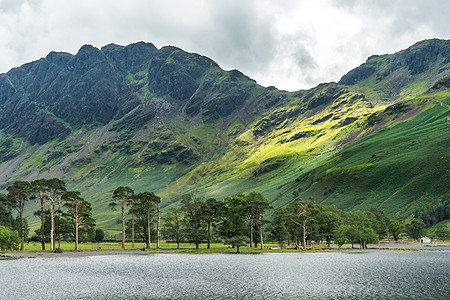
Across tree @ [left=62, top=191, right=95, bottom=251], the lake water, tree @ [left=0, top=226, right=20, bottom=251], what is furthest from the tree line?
the lake water

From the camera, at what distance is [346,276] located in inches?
2416

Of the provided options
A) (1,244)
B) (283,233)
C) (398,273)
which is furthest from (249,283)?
(283,233)

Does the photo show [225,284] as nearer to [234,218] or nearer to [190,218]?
[234,218]

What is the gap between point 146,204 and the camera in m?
135

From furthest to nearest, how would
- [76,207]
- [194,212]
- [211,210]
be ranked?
[194,212]
[211,210]
[76,207]

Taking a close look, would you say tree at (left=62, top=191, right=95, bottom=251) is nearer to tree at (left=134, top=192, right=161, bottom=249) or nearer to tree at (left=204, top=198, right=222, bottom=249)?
tree at (left=134, top=192, right=161, bottom=249)

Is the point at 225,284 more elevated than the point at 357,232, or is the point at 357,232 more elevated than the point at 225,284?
the point at 225,284

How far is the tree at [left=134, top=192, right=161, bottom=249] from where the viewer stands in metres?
131

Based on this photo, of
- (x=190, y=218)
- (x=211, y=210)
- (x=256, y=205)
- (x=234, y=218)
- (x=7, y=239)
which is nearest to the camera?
(x=7, y=239)

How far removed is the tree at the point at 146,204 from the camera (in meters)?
131

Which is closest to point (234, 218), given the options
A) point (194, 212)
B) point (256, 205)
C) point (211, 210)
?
point (211, 210)

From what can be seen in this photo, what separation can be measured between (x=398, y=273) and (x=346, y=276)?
12650 millimetres

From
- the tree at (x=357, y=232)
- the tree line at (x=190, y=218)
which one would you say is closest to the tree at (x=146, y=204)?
the tree line at (x=190, y=218)

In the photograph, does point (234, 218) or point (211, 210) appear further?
point (211, 210)
